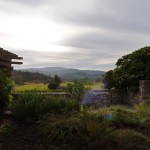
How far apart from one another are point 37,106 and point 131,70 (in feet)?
35.6

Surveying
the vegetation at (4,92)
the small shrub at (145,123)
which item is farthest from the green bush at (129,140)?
the vegetation at (4,92)

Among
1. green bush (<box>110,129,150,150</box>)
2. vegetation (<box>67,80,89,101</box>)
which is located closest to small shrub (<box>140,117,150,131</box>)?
green bush (<box>110,129,150,150</box>)

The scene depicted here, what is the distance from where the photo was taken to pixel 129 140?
7617mm

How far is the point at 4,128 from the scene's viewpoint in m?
8.38

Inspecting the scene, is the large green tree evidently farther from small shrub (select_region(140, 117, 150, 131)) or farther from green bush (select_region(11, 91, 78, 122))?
green bush (select_region(11, 91, 78, 122))

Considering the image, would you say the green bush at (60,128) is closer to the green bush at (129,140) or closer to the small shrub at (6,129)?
the small shrub at (6,129)

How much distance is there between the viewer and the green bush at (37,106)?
31.0ft

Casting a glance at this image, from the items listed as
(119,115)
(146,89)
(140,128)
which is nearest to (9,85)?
(119,115)

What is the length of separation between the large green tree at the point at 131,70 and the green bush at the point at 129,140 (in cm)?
1071

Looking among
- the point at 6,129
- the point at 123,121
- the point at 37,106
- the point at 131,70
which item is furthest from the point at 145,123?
the point at 131,70

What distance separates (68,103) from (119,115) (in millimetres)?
1467

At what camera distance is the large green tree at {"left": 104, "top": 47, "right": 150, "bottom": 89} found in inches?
747

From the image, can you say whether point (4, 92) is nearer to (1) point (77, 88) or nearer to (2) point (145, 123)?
(2) point (145, 123)

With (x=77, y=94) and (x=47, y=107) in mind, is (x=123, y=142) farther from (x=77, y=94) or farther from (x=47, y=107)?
(x=77, y=94)
